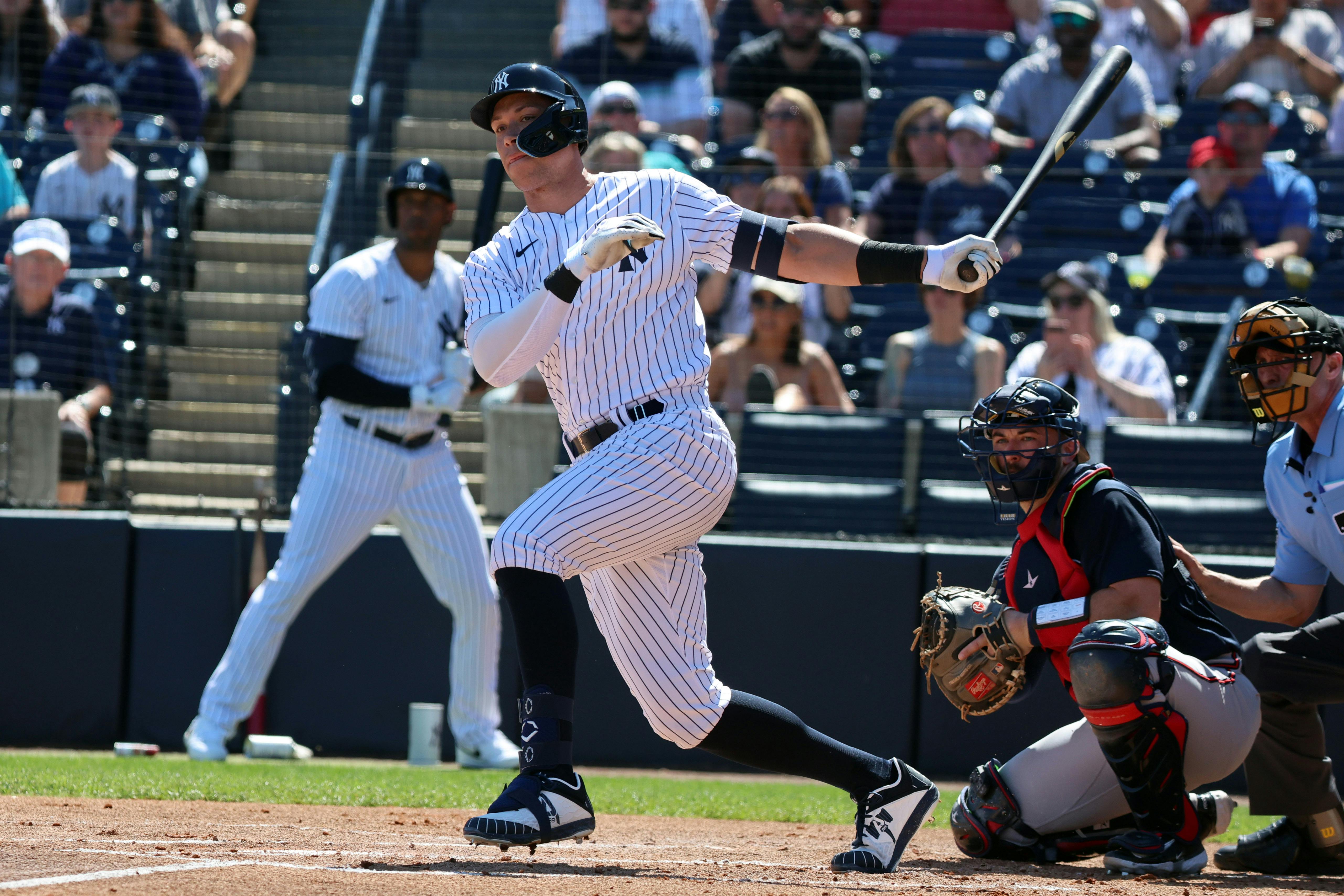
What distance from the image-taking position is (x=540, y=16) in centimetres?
1062

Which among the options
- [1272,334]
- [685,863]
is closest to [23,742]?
[685,863]

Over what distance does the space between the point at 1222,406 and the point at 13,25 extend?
7.24 m

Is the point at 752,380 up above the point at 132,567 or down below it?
above

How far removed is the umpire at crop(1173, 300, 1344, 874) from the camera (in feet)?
13.2

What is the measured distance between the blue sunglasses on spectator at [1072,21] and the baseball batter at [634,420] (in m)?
5.65

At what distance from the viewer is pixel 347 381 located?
5.95 meters

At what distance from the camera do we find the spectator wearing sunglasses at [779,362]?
23.4 feet

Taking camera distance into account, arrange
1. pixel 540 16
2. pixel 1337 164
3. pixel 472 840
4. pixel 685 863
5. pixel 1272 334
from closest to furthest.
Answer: pixel 472 840, pixel 685 863, pixel 1272 334, pixel 1337 164, pixel 540 16

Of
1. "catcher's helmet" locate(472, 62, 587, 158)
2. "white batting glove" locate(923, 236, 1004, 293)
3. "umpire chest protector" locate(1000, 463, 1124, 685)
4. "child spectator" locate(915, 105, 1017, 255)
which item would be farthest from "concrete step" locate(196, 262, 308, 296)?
"white batting glove" locate(923, 236, 1004, 293)

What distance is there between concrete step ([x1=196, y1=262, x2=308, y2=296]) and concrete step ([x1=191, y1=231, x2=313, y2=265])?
11 cm

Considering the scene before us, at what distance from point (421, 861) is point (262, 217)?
666cm

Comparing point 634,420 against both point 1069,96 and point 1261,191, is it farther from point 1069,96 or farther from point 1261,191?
point 1069,96

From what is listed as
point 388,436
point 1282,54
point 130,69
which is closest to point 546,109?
point 388,436

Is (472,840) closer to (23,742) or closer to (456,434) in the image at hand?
(23,742)
